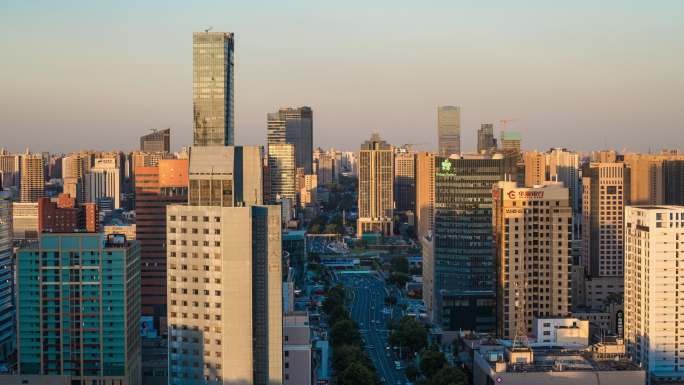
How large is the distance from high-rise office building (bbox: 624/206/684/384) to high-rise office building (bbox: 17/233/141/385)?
17535mm

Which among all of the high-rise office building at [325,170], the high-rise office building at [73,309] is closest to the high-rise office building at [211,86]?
the high-rise office building at [73,309]

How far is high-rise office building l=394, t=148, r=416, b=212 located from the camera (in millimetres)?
118062

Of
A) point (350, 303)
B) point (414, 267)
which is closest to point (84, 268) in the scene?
point (350, 303)

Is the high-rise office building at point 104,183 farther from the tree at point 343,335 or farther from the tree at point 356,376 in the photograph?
the tree at point 356,376

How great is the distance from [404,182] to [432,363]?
8056 cm

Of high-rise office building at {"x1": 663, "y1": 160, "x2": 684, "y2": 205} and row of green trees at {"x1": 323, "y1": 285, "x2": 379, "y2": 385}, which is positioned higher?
high-rise office building at {"x1": 663, "y1": 160, "x2": 684, "y2": 205}

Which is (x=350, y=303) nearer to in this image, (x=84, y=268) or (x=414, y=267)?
(x=414, y=267)

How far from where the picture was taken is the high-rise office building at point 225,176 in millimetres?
26750

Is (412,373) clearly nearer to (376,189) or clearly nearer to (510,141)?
(510,141)

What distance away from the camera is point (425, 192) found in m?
92.1

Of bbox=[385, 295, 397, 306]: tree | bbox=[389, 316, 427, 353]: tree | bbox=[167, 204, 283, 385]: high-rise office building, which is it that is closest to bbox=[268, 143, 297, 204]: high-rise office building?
bbox=[385, 295, 397, 306]: tree

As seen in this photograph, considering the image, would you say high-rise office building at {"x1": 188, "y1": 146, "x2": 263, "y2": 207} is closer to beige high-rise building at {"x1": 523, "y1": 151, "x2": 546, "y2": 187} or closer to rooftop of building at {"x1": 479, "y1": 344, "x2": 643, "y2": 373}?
rooftop of building at {"x1": 479, "y1": 344, "x2": 643, "y2": 373}

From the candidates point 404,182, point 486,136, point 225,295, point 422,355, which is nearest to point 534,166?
point 486,136

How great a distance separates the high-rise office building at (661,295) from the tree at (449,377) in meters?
6.24
